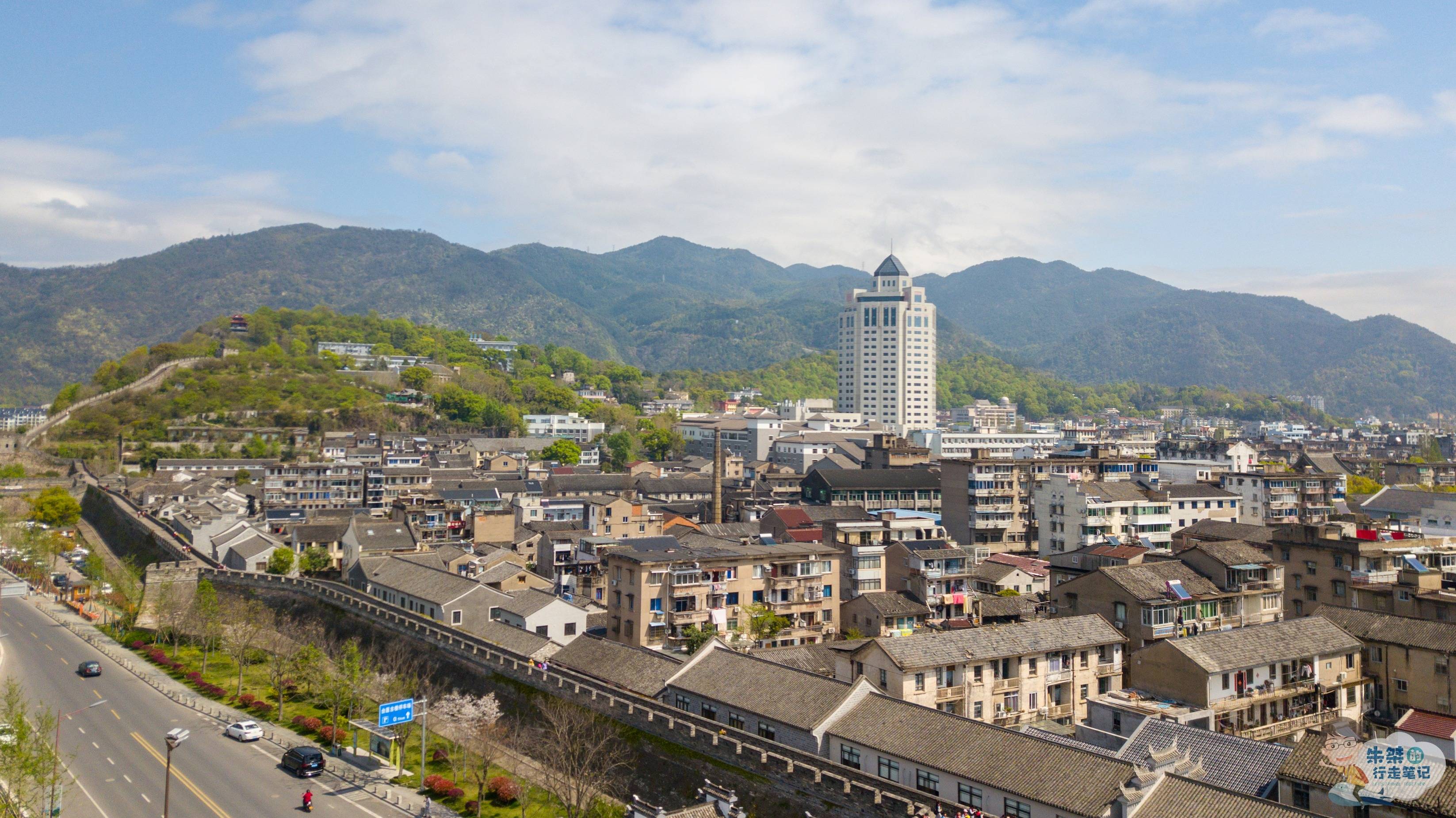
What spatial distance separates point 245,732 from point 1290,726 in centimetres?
3812

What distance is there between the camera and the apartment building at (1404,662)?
32.6m

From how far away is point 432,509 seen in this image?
231ft

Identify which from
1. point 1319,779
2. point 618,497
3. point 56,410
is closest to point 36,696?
point 618,497

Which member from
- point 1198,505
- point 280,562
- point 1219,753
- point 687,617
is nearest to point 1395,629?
point 1219,753

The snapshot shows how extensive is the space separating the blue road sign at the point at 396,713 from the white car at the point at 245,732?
23.5 ft

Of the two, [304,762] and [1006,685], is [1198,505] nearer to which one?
[1006,685]

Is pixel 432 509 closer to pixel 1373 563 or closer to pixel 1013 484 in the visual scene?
pixel 1013 484

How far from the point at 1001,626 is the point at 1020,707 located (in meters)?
2.95

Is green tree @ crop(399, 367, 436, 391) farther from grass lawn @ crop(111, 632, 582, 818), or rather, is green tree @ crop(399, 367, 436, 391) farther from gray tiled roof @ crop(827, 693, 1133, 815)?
gray tiled roof @ crop(827, 693, 1133, 815)

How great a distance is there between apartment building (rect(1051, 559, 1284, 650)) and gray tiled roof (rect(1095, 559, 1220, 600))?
34 mm

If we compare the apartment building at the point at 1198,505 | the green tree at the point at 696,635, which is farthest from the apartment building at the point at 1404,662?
the apartment building at the point at 1198,505

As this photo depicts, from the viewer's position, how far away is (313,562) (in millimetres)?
64812

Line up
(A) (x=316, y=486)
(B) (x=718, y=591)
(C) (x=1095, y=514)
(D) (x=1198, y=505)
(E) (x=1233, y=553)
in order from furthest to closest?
1. (A) (x=316, y=486)
2. (D) (x=1198, y=505)
3. (C) (x=1095, y=514)
4. (B) (x=718, y=591)
5. (E) (x=1233, y=553)

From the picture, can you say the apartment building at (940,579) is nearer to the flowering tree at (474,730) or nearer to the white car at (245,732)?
the flowering tree at (474,730)
